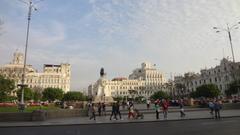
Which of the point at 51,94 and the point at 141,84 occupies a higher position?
the point at 141,84

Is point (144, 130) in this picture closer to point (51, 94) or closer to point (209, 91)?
point (209, 91)

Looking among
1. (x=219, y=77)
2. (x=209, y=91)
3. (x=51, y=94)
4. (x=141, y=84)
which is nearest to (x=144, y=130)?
(x=209, y=91)

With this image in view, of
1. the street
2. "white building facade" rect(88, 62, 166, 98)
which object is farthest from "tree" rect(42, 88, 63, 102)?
the street

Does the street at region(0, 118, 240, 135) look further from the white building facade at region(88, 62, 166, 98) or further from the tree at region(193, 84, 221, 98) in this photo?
the white building facade at region(88, 62, 166, 98)

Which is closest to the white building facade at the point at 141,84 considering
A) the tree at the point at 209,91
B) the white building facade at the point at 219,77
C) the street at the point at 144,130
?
the white building facade at the point at 219,77

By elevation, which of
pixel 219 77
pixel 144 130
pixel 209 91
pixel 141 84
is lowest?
pixel 144 130

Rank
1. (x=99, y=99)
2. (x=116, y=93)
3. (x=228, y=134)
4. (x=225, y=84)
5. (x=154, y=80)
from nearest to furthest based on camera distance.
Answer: (x=228, y=134), (x=99, y=99), (x=225, y=84), (x=116, y=93), (x=154, y=80)

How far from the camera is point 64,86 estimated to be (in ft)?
527

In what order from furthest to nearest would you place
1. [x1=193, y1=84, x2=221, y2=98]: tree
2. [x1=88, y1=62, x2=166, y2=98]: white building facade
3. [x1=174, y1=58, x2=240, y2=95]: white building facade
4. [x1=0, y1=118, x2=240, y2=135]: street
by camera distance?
[x1=88, y1=62, x2=166, y2=98]: white building facade → [x1=174, y1=58, x2=240, y2=95]: white building facade → [x1=193, y1=84, x2=221, y2=98]: tree → [x1=0, y1=118, x2=240, y2=135]: street

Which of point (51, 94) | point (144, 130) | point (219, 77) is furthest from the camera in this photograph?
point (219, 77)

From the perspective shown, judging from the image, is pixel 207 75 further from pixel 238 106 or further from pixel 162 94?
pixel 238 106

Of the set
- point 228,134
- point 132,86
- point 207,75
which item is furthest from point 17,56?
point 228,134

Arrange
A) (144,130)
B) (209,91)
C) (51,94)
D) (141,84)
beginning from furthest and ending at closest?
(141,84) < (51,94) < (209,91) < (144,130)

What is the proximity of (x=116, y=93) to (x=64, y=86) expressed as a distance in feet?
133
